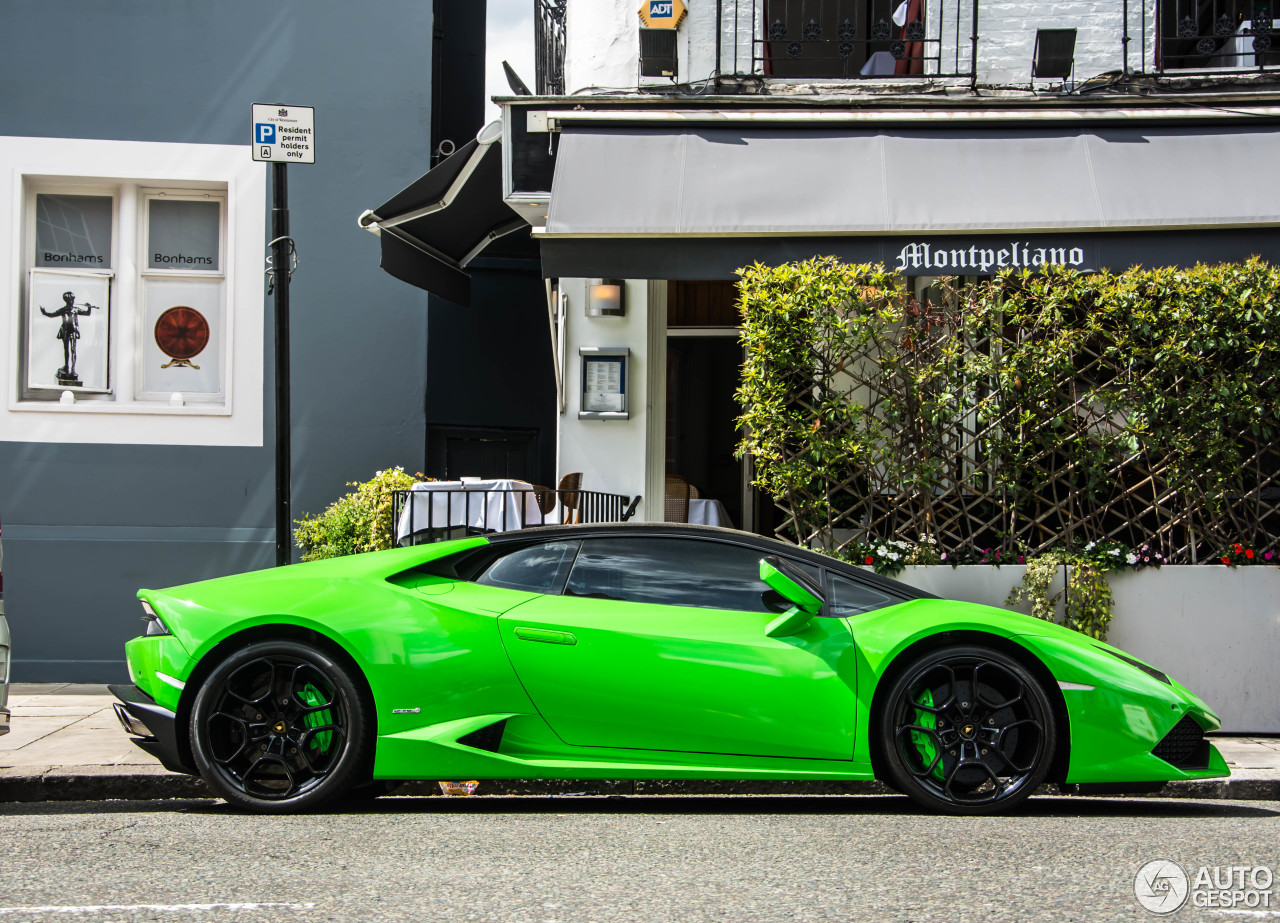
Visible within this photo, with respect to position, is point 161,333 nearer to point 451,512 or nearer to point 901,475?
point 451,512

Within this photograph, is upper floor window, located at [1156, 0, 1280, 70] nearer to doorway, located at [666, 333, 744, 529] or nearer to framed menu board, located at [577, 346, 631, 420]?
doorway, located at [666, 333, 744, 529]

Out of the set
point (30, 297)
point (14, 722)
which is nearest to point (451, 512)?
point (14, 722)

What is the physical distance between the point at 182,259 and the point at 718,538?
23.0 ft

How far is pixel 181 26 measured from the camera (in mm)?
10211

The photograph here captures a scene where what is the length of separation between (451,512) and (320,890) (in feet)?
17.2

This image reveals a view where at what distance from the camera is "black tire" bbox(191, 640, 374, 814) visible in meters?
4.88

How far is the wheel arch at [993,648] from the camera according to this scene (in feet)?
16.3

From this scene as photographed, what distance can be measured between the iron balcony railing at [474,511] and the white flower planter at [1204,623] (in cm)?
289

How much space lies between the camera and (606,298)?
10.0 m

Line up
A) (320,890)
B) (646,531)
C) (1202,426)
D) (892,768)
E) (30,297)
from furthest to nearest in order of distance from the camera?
(30,297), (1202,426), (646,531), (892,768), (320,890)

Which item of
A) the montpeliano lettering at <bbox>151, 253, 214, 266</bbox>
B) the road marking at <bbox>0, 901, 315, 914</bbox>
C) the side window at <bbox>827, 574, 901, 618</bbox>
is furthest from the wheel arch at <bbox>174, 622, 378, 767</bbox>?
the montpeliano lettering at <bbox>151, 253, 214, 266</bbox>

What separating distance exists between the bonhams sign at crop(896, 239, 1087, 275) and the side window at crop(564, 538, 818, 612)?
352cm

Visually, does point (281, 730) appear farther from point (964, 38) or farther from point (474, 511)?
point (964, 38)

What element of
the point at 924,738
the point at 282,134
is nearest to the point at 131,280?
the point at 282,134
